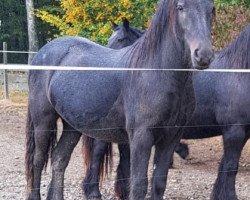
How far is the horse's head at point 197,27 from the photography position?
443 centimetres

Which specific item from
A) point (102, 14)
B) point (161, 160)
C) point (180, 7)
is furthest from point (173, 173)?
point (102, 14)

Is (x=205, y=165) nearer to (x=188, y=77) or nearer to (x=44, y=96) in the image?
(x=44, y=96)

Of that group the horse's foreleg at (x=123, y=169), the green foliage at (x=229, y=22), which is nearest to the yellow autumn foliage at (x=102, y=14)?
the green foliage at (x=229, y=22)

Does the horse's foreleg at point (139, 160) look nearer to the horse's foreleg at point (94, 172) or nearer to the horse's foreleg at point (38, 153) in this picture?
the horse's foreleg at point (38, 153)

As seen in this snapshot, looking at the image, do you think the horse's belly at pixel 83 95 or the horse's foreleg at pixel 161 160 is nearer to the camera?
the horse's foreleg at pixel 161 160

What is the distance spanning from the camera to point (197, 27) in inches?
179

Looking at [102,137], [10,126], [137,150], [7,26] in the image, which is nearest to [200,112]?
[102,137]

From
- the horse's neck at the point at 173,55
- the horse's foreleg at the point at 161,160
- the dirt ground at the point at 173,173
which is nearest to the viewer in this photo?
the horse's neck at the point at 173,55

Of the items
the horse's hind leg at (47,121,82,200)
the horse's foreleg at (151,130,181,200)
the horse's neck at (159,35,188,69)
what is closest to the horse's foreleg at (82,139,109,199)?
the horse's hind leg at (47,121,82,200)

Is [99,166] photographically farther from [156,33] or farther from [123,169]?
[156,33]

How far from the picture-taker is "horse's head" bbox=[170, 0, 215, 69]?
4434 mm

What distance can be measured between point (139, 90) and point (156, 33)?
479 mm

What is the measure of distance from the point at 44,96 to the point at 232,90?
1.90m

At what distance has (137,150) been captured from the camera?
494 cm
